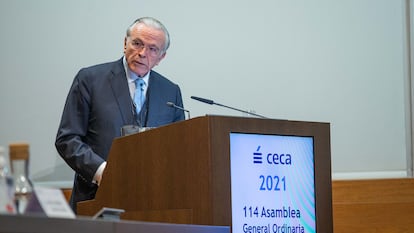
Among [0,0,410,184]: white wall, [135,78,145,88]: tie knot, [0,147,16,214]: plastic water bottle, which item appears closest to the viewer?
[0,147,16,214]: plastic water bottle

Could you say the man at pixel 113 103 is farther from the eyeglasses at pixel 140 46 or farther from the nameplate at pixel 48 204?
the nameplate at pixel 48 204

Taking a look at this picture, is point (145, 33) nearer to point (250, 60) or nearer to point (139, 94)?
point (139, 94)

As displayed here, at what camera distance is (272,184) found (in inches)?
128

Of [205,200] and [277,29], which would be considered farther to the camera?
[277,29]

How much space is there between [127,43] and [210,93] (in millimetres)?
904

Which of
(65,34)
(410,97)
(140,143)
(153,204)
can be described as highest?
(65,34)

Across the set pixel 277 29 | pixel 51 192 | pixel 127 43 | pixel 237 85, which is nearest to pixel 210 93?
pixel 237 85

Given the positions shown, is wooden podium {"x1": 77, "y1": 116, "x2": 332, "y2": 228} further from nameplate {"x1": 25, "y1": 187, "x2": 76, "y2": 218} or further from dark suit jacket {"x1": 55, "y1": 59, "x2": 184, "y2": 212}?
nameplate {"x1": 25, "y1": 187, "x2": 76, "y2": 218}

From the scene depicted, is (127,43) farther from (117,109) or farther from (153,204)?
(153,204)

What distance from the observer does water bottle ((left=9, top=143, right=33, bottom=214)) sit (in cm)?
187

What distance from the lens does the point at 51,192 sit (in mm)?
1909

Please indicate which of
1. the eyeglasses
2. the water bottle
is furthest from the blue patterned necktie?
the water bottle

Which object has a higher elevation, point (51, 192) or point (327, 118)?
point (327, 118)

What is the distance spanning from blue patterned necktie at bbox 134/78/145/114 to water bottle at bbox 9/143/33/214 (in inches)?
95.0
